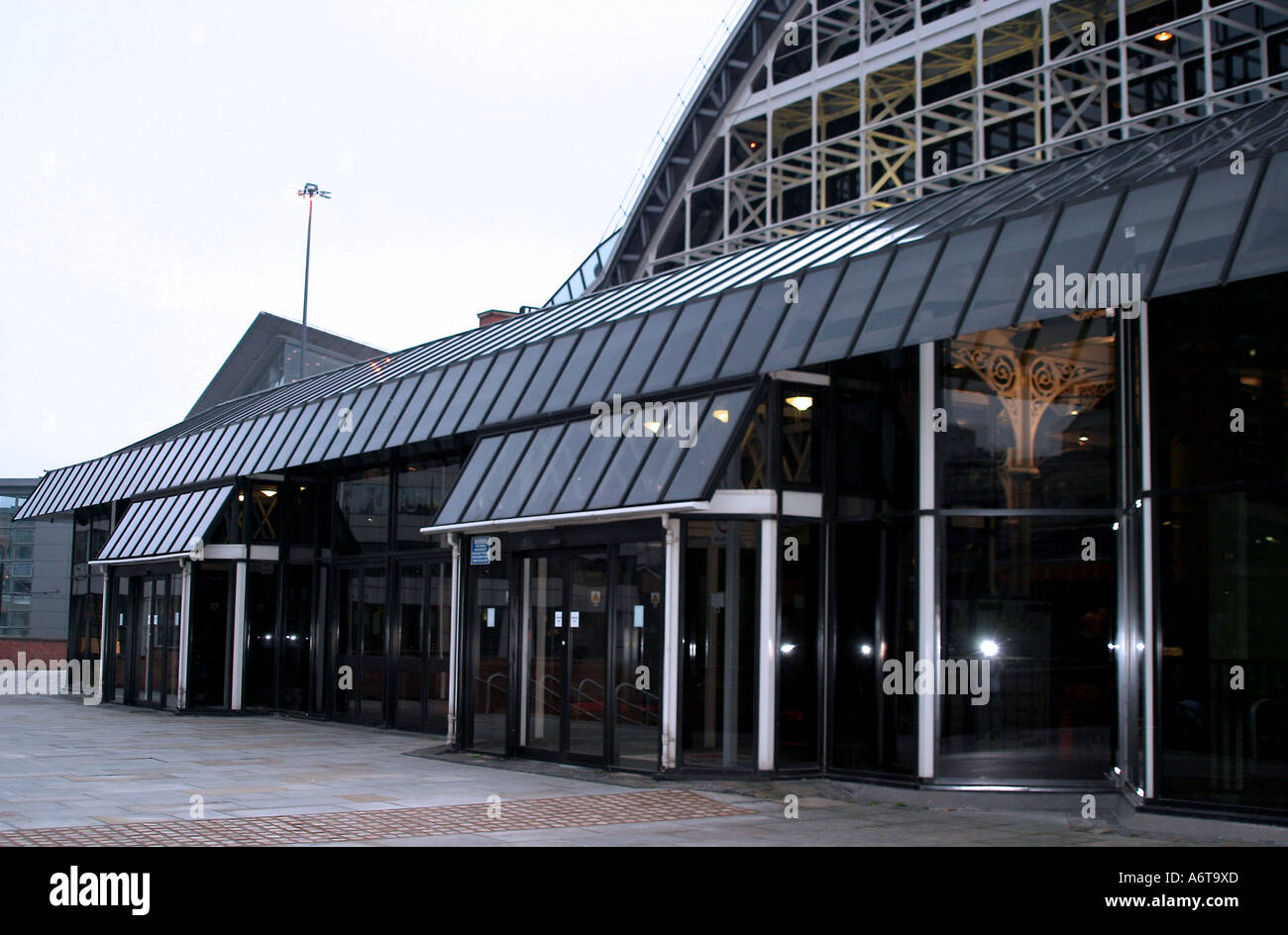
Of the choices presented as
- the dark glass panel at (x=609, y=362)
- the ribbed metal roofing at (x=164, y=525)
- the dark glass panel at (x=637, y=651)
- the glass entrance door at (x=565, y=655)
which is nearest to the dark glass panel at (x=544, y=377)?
the dark glass panel at (x=609, y=362)

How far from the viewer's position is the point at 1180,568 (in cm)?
1153

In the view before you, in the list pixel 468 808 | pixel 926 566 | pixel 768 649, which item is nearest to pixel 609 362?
pixel 768 649

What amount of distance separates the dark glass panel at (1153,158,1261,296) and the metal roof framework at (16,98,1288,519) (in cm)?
1

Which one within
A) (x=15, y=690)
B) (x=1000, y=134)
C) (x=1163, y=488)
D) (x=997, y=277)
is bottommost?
(x=15, y=690)

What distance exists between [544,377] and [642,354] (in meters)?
2.18

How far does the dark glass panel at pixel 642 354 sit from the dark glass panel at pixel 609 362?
63 mm

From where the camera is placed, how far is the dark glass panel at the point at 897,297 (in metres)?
13.0

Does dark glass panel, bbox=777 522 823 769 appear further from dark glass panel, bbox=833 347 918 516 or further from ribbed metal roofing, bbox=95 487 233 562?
ribbed metal roofing, bbox=95 487 233 562

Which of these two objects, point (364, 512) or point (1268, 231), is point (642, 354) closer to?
point (1268, 231)

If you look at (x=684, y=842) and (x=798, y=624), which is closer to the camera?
(x=684, y=842)

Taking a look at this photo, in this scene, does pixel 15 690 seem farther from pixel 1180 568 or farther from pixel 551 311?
pixel 1180 568

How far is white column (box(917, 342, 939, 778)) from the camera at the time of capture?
13039 millimetres
